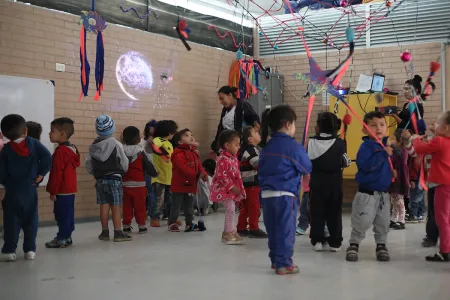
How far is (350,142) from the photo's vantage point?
792 cm

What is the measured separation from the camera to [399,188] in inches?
249

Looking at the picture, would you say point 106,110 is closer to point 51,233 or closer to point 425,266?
point 51,233

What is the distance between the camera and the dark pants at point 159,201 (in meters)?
6.48

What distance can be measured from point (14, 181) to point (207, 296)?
201 cm

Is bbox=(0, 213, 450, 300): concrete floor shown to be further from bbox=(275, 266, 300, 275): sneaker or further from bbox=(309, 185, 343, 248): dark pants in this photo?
bbox=(309, 185, 343, 248): dark pants

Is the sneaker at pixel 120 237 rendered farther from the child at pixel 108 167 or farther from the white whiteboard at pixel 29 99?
the white whiteboard at pixel 29 99

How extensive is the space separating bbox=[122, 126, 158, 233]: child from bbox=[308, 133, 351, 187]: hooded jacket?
1868 millimetres

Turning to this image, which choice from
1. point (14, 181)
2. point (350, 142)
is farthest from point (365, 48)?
point (14, 181)

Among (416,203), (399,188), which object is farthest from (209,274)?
(416,203)

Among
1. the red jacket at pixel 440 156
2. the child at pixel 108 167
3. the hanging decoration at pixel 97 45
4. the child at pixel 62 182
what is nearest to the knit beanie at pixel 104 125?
the child at pixel 108 167

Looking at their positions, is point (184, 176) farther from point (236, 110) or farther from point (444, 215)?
point (444, 215)

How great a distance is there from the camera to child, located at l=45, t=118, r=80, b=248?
4961 mm

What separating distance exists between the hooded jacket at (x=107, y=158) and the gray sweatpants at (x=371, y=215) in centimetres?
216

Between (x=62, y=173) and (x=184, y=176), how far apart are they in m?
1.36
